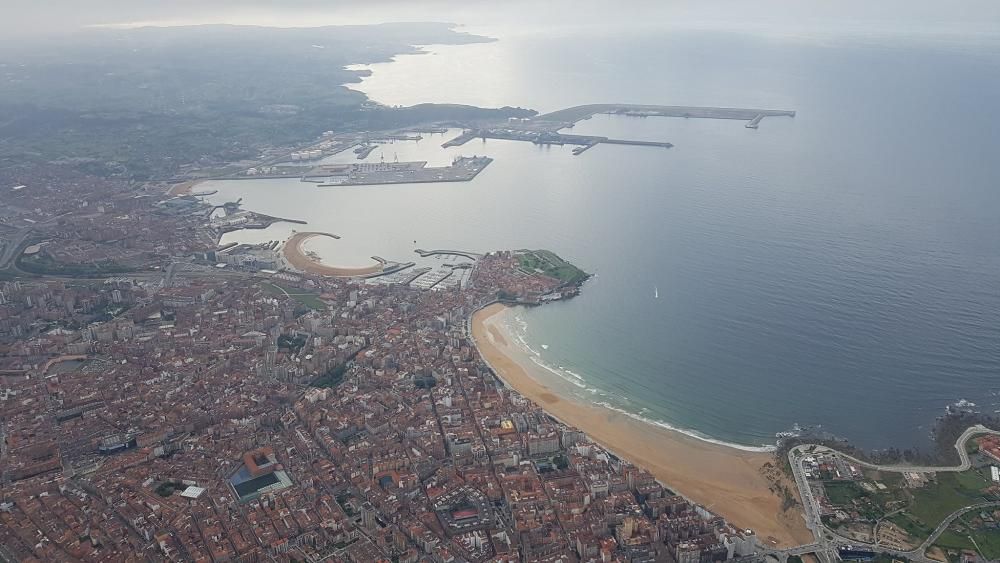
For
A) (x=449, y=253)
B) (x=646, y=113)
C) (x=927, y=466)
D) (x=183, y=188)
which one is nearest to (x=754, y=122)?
(x=646, y=113)

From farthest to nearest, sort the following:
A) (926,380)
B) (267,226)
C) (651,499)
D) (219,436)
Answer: (267,226) → (926,380) → (219,436) → (651,499)

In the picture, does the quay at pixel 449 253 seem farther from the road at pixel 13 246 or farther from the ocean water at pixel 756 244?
the road at pixel 13 246

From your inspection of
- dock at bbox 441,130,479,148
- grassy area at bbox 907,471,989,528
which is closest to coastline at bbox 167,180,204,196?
dock at bbox 441,130,479,148

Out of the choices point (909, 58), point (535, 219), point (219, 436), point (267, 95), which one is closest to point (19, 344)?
point (219, 436)

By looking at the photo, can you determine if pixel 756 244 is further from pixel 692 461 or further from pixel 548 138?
pixel 548 138

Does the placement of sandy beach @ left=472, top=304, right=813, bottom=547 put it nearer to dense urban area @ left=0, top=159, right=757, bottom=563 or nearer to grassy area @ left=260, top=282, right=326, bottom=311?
dense urban area @ left=0, top=159, right=757, bottom=563

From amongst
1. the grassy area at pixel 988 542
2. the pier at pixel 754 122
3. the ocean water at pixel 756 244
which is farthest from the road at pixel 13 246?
the pier at pixel 754 122

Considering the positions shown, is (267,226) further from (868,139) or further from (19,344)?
(868,139)

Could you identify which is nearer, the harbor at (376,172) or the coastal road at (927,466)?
the coastal road at (927,466)
